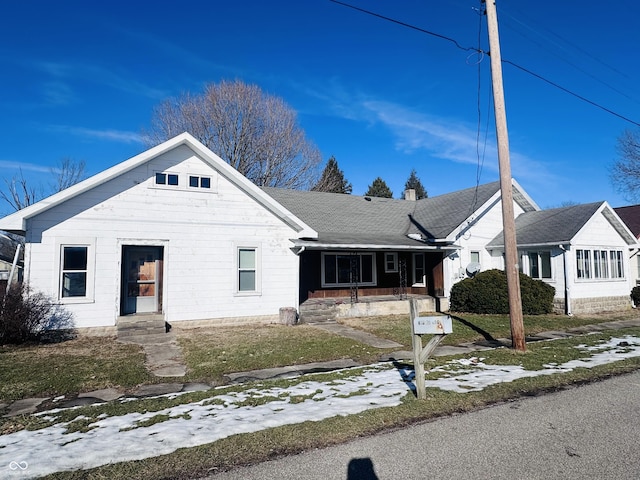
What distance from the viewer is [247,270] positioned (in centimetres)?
1364

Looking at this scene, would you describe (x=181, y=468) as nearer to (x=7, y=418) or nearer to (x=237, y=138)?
(x=7, y=418)

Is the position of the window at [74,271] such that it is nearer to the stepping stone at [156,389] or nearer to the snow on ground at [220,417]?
the stepping stone at [156,389]

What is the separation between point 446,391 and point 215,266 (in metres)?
8.83

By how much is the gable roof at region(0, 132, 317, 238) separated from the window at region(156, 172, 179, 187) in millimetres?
581

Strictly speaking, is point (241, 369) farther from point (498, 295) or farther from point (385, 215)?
point (385, 215)

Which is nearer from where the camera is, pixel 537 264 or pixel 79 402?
pixel 79 402

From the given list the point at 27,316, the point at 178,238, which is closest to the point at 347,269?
the point at 178,238

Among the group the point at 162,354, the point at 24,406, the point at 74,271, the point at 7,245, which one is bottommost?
the point at 24,406

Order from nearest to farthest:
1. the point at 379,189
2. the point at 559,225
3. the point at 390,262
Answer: the point at 559,225
the point at 390,262
the point at 379,189

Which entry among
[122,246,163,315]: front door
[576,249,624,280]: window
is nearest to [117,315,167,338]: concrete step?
[122,246,163,315]: front door

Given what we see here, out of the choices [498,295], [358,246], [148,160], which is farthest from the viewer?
[498,295]

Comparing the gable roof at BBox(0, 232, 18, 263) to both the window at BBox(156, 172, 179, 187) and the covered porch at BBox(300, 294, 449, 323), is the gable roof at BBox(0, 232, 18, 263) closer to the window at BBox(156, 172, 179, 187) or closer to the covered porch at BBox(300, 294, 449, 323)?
the window at BBox(156, 172, 179, 187)

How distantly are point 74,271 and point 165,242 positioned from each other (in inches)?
99.2

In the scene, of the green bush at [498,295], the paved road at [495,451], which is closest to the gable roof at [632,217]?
the green bush at [498,295]
